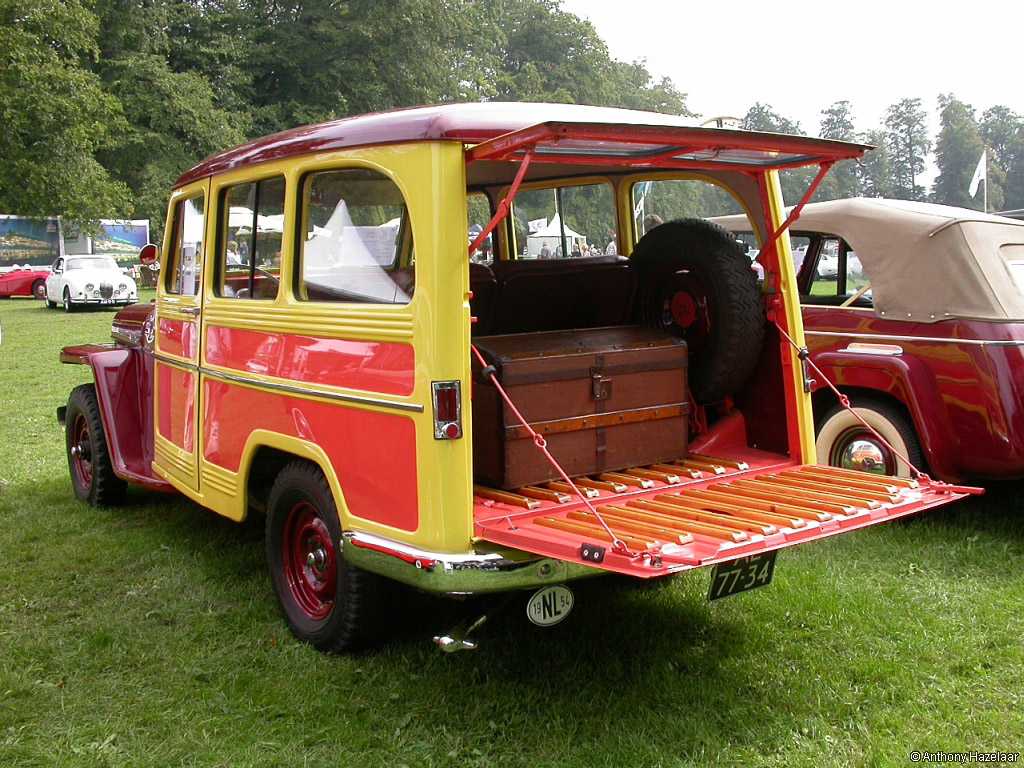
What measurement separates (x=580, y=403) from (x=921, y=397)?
2469mm

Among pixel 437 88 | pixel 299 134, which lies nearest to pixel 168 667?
pixel 299 134

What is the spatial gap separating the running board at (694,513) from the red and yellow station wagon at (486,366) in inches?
0.6

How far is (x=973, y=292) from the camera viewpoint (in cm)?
563

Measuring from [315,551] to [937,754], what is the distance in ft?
8.02

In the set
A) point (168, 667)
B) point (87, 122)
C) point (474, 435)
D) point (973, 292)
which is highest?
point (87, 122)

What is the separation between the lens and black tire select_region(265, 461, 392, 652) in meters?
3.95

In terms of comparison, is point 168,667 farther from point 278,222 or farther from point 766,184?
point 766,184

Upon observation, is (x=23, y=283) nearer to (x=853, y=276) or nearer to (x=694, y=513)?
(x=853, y=276)

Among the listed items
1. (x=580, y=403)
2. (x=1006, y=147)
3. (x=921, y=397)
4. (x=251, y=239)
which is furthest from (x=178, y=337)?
(x=1006, y=147)

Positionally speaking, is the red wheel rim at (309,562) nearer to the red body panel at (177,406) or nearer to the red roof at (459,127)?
the red body panel at (177,406)

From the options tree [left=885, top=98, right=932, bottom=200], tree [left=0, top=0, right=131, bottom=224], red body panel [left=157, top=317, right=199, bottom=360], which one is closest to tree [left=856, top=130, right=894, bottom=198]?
tree [left=885, top=98, right=932, bottom=200]

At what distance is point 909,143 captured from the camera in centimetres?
8650

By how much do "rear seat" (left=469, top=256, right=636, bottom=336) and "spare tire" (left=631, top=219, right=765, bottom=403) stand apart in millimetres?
161

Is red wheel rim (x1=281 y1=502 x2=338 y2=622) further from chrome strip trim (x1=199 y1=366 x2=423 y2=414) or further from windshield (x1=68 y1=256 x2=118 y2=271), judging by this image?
windshield (x1=68 y1=256 x2=118 y2=271)
